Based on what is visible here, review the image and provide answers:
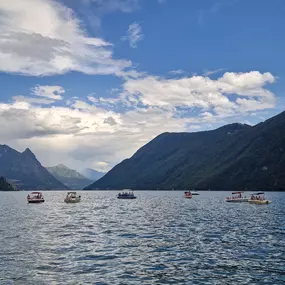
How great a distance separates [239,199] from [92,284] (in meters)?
175

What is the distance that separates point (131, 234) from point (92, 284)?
32285 millimetres

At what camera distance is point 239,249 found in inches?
1908

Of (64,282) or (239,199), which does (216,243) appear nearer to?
(64,282)

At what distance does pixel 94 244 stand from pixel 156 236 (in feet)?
39.8

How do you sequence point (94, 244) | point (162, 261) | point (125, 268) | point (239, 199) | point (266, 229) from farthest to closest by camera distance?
1. point (239, 199)
2. point (266, 229)
3. point (94, 244)
4. point (162, 261)
5. point (125, 268)

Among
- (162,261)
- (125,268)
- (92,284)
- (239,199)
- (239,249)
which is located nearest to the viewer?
(92,284)

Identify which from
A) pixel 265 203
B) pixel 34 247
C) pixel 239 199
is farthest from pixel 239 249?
pixel 239 199

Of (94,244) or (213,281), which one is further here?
(94,244)

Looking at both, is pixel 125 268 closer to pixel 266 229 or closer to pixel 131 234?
pixel 131 234

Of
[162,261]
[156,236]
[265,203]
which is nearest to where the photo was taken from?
[162,261]

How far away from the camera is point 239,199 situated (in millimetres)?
197250

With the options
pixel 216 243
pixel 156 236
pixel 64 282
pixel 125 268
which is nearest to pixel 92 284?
pixel 64 282

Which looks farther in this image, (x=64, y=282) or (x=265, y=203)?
(x=265, y=203)

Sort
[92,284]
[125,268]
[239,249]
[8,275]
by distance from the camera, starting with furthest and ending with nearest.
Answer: [239,249] < [125,268] < [8,275] < [92,284]
